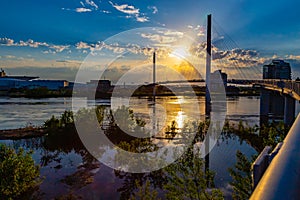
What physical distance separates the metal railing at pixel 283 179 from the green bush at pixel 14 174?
610 cm


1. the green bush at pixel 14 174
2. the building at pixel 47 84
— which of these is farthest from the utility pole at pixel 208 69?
the building at pixel 47 84

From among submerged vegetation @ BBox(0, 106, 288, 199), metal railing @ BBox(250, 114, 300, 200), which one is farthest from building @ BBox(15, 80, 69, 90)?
metal railing @ BBox(250, 114, 300, 200)

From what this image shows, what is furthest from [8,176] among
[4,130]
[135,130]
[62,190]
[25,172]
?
[4,130]

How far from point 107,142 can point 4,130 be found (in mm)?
6493

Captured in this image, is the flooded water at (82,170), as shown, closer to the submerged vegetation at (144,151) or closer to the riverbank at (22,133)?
the submerged vegetation at (144,151)

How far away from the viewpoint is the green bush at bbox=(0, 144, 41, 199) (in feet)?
18.7

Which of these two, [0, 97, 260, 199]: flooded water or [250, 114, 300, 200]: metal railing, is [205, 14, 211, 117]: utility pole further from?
[250, 114, 300, 200]: metal railing

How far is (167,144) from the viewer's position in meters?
11.7

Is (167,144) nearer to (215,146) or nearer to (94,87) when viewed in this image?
(215,146)

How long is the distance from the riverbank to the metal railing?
45.8 ft

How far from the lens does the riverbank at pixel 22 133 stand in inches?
512

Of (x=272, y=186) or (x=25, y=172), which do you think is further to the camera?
(x=25, y=172)

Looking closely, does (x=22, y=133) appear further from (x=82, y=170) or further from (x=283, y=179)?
(x=283, y=179)

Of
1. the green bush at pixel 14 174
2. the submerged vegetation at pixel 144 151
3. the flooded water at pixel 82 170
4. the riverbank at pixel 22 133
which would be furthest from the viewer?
the riverbank at pixel 22 133
